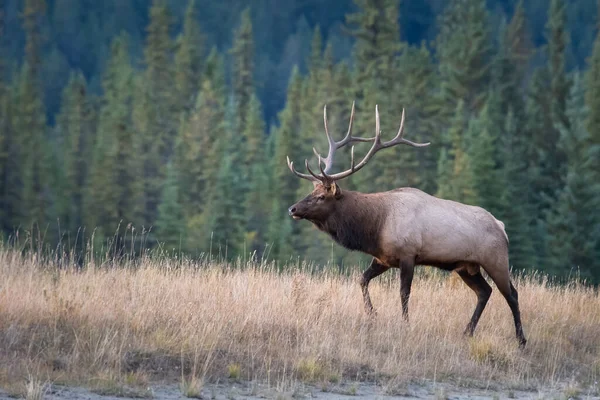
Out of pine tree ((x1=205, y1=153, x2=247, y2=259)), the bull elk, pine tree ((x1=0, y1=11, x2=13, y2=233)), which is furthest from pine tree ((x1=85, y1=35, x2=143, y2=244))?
the bull elk

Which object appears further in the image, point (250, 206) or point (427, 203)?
point (250, 206)

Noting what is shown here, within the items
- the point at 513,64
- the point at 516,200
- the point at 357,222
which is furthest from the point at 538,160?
the point at 357,222

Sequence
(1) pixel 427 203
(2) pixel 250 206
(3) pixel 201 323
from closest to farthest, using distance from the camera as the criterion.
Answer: (3) pixel 201 323 → (1) pixel 427 203 → (2) pixel 250 206

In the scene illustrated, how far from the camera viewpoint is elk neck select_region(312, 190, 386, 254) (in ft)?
39.0

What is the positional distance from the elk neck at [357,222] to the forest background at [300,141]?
19.2 m

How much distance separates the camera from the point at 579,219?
4088cm

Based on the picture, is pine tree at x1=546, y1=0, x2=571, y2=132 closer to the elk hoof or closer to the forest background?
the forest background

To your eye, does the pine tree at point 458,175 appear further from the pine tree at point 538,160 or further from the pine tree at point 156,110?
the pine tree at point 156,110

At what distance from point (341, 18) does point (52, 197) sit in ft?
330

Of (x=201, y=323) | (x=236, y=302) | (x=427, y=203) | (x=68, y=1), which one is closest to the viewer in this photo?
(x=201, y=323)

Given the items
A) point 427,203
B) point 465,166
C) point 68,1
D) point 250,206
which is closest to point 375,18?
point 250,206

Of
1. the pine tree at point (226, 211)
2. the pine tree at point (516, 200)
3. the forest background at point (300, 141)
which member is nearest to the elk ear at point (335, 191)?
the forest background at point (300, 141)

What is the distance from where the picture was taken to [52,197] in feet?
194

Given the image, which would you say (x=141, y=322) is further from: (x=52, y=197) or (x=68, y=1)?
(x=68, y=1)
